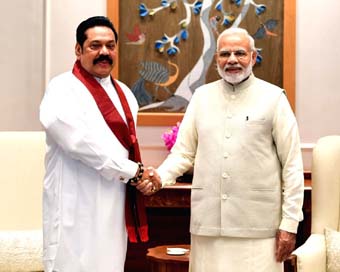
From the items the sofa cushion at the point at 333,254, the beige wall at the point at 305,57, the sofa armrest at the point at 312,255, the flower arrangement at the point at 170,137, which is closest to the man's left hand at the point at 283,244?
the sofa armrest at the point at 312,255

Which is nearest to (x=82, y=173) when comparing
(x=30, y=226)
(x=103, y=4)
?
(x=30, y=226)

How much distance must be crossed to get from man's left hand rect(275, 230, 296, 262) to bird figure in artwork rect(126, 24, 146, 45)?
2.43m

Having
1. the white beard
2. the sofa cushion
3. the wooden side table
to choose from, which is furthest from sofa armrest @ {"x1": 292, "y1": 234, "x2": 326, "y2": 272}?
the white beard

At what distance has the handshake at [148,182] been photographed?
10.2 feet

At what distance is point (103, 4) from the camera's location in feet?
17.4

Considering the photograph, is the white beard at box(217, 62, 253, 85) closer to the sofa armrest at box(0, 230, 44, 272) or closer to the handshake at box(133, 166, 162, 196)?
the handshake at box(133, 166, 162, 196)

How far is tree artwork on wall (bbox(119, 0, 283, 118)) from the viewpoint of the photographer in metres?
5.27

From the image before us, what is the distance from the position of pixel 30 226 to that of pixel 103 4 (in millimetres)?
1944

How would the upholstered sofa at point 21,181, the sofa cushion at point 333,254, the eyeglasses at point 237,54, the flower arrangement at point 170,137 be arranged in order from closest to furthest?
the eyeglasses at point 237,54, the sofa cushion at point 333,254, the upholstered sofa at point 21,181, the flower arrangement at point 170,137

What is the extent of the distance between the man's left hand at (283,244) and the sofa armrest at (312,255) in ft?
0.70

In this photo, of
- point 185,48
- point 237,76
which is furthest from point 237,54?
point 185,48

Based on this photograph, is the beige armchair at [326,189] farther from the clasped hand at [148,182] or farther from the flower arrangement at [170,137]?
the flower arrangement at [170,137]

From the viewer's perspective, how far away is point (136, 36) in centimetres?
527

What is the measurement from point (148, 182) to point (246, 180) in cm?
44
